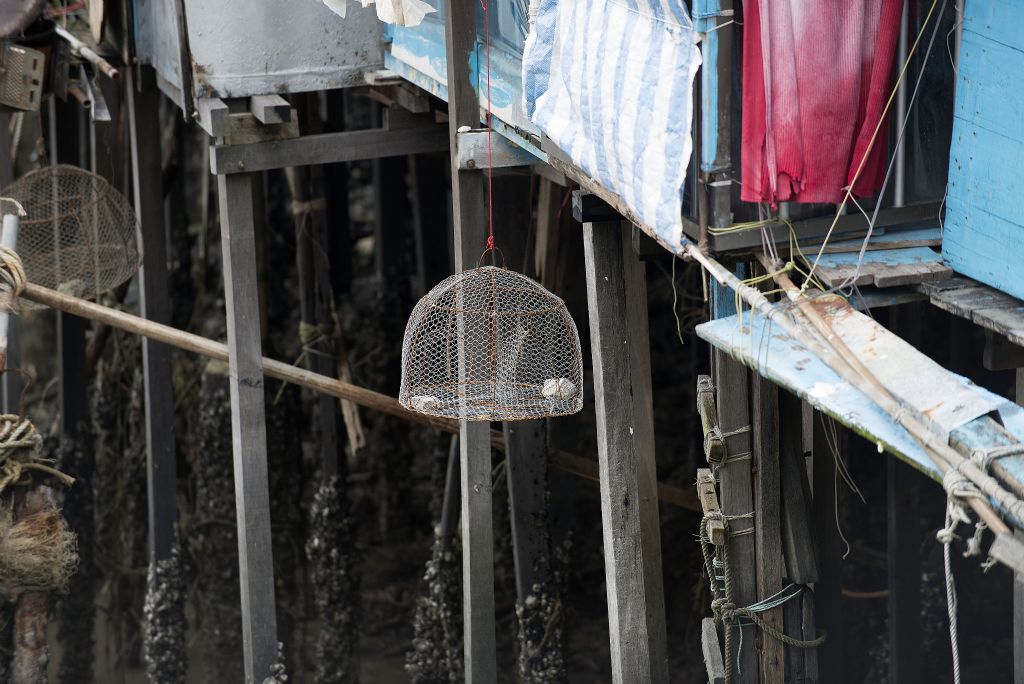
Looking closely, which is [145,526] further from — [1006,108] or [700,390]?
[1006,108]

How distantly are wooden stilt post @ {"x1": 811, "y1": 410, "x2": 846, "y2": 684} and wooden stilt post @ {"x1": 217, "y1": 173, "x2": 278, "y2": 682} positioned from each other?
2.34m

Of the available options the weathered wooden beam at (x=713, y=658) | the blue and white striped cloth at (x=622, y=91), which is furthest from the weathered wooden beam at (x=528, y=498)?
the blue and white striped cloth at (x=622, y=91)

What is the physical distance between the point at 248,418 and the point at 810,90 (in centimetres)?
324

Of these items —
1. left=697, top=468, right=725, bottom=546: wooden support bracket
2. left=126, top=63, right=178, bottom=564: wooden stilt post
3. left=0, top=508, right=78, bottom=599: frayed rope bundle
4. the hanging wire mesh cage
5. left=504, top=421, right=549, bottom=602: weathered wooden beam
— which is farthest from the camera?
left=126, top=63, right=178, bottom=564: wooden stilt post

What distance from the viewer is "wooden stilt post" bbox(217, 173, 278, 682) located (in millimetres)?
5934

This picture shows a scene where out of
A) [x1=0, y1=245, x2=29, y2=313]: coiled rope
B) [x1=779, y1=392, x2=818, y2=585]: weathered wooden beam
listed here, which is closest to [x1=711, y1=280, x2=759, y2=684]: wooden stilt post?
[x1=779, y1=392, x2=818, y2=585]: weathered wooden beam

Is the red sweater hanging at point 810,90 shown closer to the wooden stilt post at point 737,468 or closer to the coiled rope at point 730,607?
the wooden stilt post at point 737,468

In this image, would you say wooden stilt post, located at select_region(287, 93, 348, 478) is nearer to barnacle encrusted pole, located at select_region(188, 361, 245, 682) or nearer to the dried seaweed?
the dried seaweed

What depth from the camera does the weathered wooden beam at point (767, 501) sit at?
186 inches

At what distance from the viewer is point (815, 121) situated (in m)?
3.72

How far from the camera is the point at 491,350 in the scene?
5488 mm

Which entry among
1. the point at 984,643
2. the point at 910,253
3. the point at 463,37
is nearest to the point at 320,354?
the point at 463,37

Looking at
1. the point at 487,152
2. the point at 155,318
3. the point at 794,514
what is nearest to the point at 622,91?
the point at 487,152

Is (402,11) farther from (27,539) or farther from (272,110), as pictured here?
(27,539)
